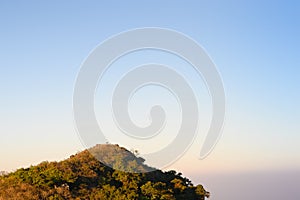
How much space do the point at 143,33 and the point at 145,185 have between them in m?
17.4

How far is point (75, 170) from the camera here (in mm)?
48375

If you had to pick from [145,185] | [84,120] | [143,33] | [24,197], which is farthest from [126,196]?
[143,33]

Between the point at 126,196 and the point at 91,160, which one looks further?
the point at 91,160

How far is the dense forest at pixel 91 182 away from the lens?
43.0m

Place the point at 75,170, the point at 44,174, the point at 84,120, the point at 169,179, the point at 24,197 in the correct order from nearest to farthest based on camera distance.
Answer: the point at 84,120
the point at 24,197
the point at 44,174
the point at 75,170
the point at 169,179

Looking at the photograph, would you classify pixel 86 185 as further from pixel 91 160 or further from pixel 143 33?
pixel 143 33

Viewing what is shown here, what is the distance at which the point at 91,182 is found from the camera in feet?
156

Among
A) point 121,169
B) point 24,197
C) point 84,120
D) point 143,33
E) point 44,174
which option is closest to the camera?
point 84,120

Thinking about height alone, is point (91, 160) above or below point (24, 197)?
above

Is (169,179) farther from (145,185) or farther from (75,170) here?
(75,170)

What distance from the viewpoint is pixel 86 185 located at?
46.1 meters

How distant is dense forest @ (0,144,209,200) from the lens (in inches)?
1692

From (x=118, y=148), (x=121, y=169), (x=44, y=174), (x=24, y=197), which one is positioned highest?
(x=118, y=148)

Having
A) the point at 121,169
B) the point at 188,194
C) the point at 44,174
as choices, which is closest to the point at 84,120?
the point at 44,174
